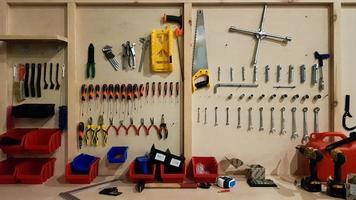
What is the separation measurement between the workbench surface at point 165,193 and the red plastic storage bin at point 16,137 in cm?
20

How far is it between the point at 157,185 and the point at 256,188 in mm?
521

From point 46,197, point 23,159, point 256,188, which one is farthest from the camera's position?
point 23,159

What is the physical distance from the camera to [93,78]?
182 centimetres

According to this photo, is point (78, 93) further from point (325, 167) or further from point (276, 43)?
point (325, 167)

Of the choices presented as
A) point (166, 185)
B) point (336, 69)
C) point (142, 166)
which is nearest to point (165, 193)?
point (166, 185)

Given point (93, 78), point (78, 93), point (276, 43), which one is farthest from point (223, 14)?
point (78, 93)

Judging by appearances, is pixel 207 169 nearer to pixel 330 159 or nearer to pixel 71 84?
pixel 330 159

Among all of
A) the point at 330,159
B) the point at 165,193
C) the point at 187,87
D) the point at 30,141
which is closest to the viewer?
the point at 165,193

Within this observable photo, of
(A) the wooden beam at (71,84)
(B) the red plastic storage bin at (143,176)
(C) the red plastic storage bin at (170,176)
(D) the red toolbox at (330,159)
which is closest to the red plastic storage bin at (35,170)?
(A) the wooden beam at (71,84)

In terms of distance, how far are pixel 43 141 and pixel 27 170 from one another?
18 cm

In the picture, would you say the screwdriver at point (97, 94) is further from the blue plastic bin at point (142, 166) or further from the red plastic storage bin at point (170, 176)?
the red plastic storage bin at point (170, 176)

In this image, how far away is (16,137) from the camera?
1.69 meters

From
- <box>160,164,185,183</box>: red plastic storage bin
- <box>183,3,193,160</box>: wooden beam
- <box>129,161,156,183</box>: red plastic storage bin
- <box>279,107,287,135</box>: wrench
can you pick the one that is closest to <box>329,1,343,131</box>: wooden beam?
<box>279,107,287,135</box>: wrench

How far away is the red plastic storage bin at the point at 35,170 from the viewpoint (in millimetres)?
1616
